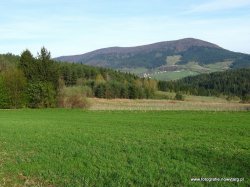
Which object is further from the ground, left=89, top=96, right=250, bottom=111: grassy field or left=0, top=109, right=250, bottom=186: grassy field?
left=0, top=109, right=250, bottom=186: grassy field

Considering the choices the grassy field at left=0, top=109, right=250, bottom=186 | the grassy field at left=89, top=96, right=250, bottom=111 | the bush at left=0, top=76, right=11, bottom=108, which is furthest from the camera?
the bush at left=0, top=76, right=11, bottom=108

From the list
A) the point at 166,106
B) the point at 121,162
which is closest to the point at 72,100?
the point at 166,106

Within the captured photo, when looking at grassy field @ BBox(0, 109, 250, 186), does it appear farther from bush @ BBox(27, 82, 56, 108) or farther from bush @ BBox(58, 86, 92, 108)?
bush @ BBox(58, 86, 92, 108)

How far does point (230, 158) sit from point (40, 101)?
7380 centimetres

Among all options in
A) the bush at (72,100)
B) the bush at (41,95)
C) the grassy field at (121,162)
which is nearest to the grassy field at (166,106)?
the bush at (72,100)

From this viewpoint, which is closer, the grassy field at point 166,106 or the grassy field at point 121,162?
the grassy field at point 121,162

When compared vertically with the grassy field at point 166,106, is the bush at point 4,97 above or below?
→ above

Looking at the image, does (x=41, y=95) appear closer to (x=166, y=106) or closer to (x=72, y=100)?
(x=72, y=100)

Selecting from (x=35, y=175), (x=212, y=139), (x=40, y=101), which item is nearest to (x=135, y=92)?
Answer: (x=40, y=101)

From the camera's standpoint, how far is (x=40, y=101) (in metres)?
86.4

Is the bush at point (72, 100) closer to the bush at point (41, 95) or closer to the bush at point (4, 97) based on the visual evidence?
the bush at point (41, 95)

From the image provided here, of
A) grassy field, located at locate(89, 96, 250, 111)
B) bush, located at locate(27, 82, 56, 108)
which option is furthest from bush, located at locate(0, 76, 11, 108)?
grassy field, located at locate(89, 96, 250, 111)

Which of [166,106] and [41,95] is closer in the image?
[41,95]

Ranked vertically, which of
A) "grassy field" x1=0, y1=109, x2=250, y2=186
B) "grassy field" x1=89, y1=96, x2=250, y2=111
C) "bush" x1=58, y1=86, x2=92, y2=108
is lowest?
"grassy field" x1=89, y1=96, x2=250, y2=111
